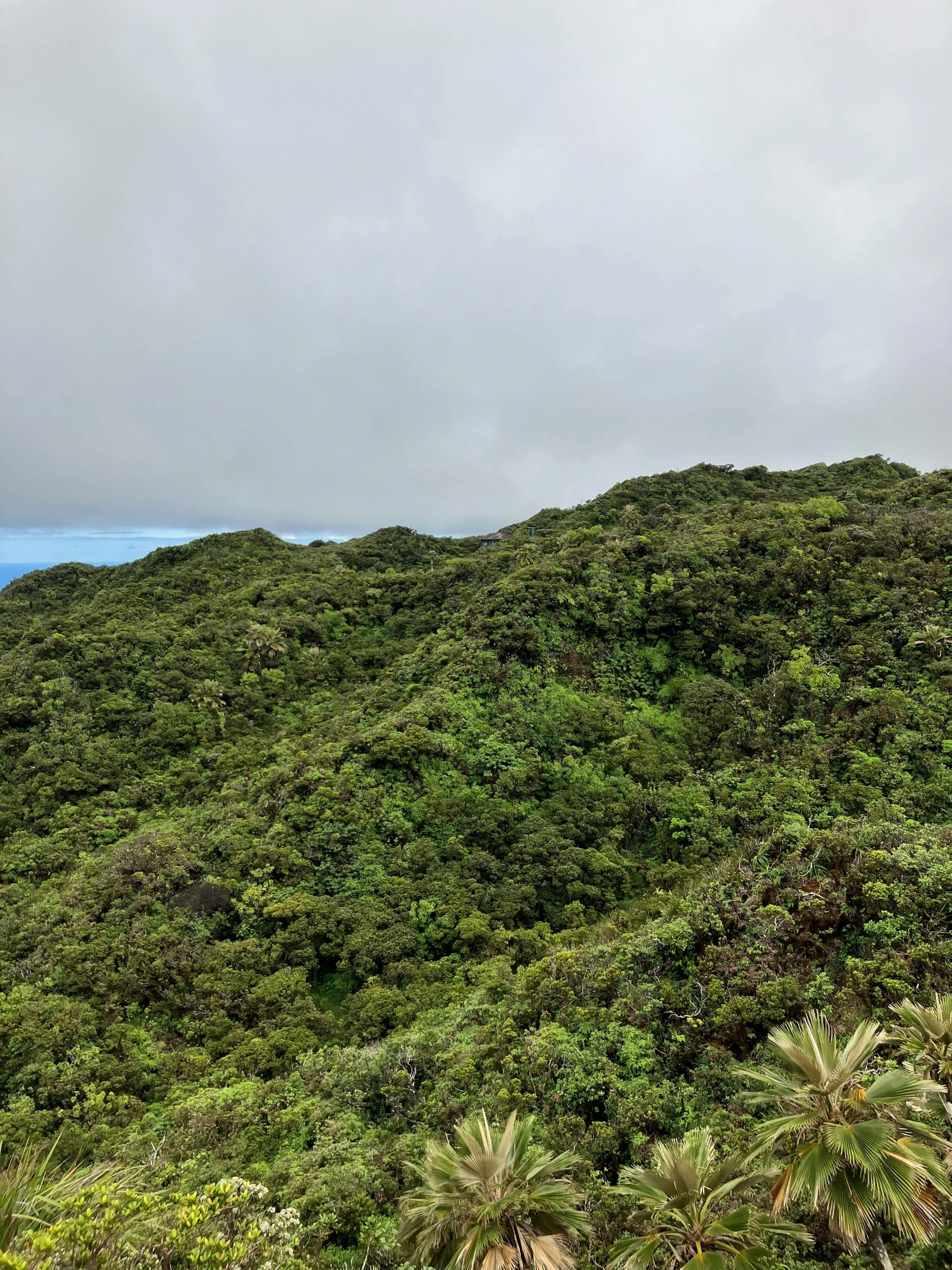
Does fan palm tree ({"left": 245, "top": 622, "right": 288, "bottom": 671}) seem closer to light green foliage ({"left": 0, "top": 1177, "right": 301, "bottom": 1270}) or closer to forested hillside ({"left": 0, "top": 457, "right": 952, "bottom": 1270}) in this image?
forested hillside ({"left": 0, "top": 457, "right": 952, "bottom": 1270})

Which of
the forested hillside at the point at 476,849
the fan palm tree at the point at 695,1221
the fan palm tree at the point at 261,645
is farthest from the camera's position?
the fan palm tree at the point at 261,645

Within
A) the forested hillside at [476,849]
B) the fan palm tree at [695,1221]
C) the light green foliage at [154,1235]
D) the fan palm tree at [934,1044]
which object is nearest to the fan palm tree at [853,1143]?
the fan palm tree at [695,1221]

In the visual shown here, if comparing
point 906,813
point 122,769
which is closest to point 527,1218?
point 906,813

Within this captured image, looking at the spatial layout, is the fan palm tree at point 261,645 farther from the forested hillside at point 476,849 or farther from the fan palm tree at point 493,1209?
the fan palm tree at point 493,1209

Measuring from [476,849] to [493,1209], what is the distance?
50.8 ft

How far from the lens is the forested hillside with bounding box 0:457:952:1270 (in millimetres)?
11609

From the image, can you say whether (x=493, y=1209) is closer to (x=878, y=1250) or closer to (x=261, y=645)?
(x=878, y=1250)

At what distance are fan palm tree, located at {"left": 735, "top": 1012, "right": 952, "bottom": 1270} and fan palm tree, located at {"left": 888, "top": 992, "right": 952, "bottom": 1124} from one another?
1.96ft

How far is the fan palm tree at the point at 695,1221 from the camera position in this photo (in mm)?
5875

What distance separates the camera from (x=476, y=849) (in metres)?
21.9

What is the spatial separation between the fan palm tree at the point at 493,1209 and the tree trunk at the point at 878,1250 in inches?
120

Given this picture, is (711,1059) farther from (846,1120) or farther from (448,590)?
(448,590)

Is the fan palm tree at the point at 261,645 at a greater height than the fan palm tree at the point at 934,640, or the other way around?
the fan palm tree at the point at 261,645

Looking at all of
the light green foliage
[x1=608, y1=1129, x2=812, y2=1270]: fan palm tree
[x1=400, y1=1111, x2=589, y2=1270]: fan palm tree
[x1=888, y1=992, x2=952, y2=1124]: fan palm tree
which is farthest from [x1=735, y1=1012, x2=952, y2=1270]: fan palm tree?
the light green foliage
